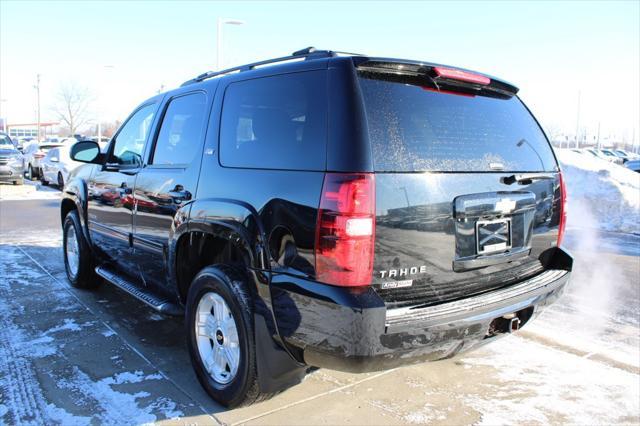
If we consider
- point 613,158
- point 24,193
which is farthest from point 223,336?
point 613,158

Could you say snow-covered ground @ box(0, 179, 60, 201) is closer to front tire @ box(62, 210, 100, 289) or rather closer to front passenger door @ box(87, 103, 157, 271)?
front tire @ box(62, 210, 100, 289)

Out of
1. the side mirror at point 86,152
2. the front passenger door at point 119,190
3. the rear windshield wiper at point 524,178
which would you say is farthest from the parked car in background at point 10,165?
the rear windshield wiper at point 524,178

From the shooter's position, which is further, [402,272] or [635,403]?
[635,403]

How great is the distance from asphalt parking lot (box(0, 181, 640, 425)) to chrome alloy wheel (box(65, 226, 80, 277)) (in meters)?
0.35

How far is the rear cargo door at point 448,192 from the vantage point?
2465mm

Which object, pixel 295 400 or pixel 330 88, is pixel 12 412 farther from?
pixel 330 88

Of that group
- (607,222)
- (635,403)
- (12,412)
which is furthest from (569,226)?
(12,412)

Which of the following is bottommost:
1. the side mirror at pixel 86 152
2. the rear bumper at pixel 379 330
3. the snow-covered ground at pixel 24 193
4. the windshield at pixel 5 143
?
the snow-covered ground at pixel 24 193

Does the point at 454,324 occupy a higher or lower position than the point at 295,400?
higher

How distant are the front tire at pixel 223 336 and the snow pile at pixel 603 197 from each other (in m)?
10.6

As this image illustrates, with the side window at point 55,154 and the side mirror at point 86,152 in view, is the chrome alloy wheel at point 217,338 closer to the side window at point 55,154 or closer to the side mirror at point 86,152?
the side mirror at point 86,152

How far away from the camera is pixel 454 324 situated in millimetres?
2551

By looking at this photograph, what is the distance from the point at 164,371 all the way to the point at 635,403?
314cm

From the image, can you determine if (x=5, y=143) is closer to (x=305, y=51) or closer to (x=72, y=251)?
(x=72, y=251)
